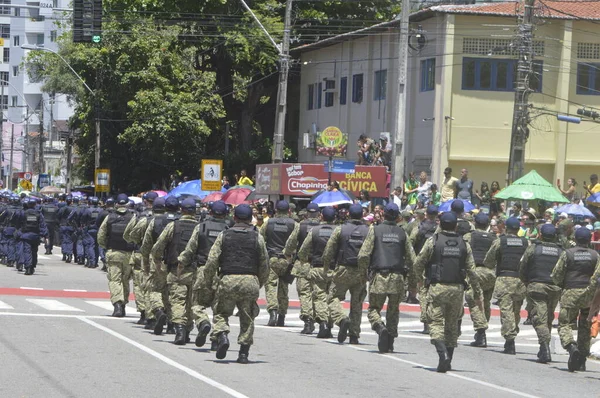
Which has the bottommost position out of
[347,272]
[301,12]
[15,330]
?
[15,330]

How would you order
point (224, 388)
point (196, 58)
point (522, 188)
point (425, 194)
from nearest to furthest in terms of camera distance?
1. point (224, 388)
2. point (522, 188)
3. point (425, 194)
4. point (196, 58)

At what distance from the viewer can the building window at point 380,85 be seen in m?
44.5

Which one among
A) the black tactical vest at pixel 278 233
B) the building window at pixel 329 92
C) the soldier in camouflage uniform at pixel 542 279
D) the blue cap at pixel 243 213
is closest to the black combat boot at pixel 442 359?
the soldier in camouflage uniform at pixel 542 279

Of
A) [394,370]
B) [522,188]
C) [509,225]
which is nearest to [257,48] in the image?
[522,188]

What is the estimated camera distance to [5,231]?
3206cm

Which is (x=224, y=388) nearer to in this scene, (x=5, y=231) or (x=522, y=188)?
(x=522, y=188)

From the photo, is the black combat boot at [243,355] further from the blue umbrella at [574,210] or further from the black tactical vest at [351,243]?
the blue umbrella at [574,210]

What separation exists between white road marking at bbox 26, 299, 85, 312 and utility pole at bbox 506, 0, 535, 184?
12.3m

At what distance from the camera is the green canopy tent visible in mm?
27297

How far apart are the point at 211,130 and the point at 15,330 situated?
3828 cm

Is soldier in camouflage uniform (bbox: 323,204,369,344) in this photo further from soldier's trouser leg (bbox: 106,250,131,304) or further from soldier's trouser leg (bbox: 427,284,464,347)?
soldier's trouser leg (bbox: 106,250,131,304)

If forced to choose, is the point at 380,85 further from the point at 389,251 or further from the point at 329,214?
the point at 389,251

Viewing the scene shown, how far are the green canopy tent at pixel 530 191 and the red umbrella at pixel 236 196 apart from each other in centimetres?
1111

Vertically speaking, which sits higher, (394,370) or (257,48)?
(257,48)
